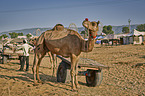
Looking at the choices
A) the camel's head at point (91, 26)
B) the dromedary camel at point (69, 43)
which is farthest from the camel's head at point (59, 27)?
the camel's head at point (91, 26)

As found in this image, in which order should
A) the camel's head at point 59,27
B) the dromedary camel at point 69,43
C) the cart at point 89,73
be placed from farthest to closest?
the camel's head at point 59,27, the cart at point 89,73, the dromedary camel at point 69,43

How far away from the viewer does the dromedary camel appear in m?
5.67

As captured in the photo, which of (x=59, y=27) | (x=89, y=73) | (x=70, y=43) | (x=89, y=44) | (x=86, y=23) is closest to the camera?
(x=86, y=23)

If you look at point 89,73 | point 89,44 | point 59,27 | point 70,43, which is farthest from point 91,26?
point 89,73

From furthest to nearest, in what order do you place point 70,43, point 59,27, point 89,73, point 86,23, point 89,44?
point 59,27
point 89,73
point 70,43
point 89,44
point 86,23

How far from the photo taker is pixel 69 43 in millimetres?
6137

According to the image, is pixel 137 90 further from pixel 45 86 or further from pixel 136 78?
pixel 45 86

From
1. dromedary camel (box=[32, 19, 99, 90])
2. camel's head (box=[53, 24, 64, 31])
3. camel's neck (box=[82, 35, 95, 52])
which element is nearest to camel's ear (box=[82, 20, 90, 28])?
dromedary camel (box=[32, 19, 99, 90])

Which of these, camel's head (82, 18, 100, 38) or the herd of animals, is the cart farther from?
camel's head (82, 18, 100, 38)

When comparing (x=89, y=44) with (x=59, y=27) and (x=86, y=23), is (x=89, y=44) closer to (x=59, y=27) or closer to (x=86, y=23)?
(x=86, y=23)

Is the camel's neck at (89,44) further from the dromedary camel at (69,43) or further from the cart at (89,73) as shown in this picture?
the cart at (89,73)

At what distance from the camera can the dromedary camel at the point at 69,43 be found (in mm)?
5668

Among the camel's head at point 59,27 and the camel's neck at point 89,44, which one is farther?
the camel's head at point 59,27

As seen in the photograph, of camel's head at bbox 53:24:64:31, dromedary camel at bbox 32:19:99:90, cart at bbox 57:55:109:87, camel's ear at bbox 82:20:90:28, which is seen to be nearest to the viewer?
camel's ear at bbox 82:20:90:28
